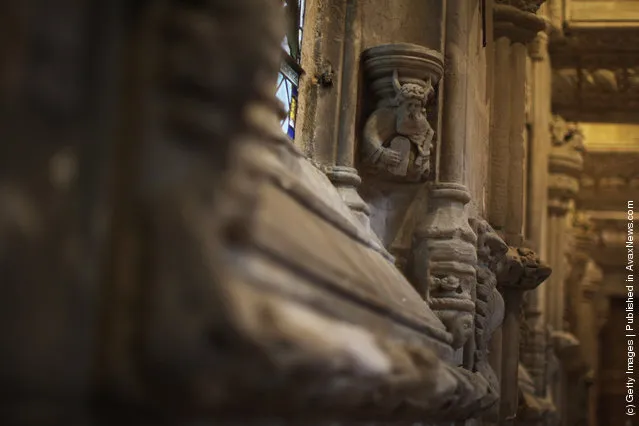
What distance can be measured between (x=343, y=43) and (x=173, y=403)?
3.84 m

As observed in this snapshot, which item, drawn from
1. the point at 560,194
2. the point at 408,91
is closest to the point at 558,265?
the point at 560,194

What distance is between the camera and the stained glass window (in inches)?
186

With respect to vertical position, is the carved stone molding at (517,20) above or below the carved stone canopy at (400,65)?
above

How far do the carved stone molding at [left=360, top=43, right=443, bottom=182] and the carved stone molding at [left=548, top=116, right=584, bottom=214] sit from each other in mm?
6614

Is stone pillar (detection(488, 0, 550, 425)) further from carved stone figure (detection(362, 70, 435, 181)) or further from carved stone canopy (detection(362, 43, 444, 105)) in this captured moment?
carved stone canopy (detection(362, 43, 444, 105))

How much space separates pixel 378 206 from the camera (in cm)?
507

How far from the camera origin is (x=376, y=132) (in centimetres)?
495

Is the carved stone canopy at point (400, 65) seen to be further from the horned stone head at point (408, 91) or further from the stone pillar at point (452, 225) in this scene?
the stone pillar at point (452, 225)

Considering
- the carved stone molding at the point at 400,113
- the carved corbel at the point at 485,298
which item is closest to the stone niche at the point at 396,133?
the carved stone molding at the point at 400,113

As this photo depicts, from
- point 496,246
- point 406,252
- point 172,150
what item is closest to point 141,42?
point 172,150

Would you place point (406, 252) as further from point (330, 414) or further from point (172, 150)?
point (172, 150)

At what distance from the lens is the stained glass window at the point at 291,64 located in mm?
4734

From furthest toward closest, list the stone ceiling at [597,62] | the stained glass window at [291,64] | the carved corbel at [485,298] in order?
the stone ceiling at [597,62]
the carved corbel at [485,298]
the stained glass window at [291,64]

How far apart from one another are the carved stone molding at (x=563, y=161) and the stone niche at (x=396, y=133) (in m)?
6.57
